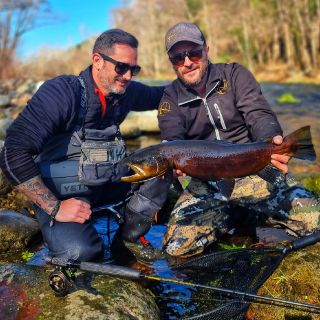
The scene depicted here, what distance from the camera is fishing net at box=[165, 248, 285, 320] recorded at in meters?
3.47

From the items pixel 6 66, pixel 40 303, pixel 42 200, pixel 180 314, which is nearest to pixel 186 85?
pixel 42 200

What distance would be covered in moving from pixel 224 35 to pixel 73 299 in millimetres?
61755

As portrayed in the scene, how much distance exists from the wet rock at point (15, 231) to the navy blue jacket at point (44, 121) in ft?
2.85

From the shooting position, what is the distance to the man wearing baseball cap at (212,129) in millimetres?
4777

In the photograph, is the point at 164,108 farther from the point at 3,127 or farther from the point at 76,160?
the point at 3,127

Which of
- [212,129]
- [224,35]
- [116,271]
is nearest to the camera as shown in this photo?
[116,271]

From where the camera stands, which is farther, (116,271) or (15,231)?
(15,231)

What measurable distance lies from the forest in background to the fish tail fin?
111ft

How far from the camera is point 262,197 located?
498 centimetres

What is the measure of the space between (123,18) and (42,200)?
255ft

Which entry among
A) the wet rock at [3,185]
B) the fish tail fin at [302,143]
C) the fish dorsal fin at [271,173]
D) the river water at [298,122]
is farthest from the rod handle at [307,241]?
the river water at [298,122]

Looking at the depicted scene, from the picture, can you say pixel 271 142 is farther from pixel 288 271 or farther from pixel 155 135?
pixel 155 135

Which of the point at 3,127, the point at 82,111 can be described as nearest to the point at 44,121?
the point at 82,111

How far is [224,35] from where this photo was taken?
2409 inches
